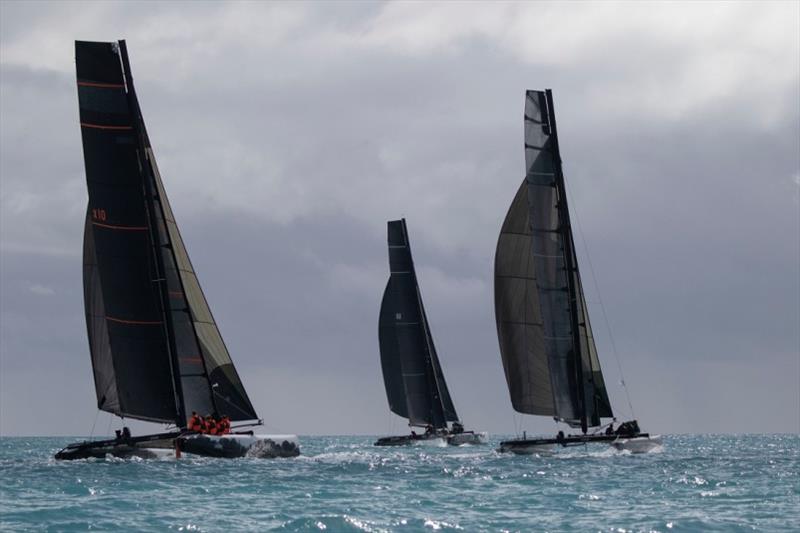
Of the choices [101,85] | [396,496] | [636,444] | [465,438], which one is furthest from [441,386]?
[396,496]

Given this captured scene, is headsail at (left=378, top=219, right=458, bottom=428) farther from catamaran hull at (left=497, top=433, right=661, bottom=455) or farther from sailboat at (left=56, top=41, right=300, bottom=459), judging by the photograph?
sailboat at (left=56, top=41, right=300, bottom=459)

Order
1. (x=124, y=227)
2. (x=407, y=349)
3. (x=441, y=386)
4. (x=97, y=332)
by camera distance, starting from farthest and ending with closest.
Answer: (x=441, y=386) < (x=407, y=349) < (x=97, y=332) < (x=124, y=227)

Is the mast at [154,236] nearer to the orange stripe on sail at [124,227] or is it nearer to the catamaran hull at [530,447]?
the orange stripe on sail at [124,227]

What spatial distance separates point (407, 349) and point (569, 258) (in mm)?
34022

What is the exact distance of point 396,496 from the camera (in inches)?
1591

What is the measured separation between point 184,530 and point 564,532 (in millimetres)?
7974

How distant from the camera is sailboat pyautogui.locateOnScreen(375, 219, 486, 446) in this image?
305ft

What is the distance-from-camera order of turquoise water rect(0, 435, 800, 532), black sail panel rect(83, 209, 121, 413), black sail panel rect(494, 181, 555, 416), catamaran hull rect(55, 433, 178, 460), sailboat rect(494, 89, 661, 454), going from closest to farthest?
turquoise water rect(0, 435, 800, 532) < catamaran hull rect(55, 433, 178, 460) < black sail panel rect(83, 209, 121, 413) < sailboat rect(494, 89, 661, 454) < black sail panel rect(494, 181, 555, 416)

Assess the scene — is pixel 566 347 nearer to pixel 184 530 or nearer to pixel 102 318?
pixel 102 318

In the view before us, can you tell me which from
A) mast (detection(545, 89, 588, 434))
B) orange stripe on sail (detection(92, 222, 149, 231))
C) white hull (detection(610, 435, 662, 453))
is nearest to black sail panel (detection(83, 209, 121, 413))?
orange stripe on sail (detection(92, 222, 149, 231))

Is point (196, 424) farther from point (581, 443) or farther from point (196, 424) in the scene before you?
point (581, 443)

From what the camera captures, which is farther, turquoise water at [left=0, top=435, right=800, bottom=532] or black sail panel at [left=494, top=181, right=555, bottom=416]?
black sail panel at [left=494, top=181, right=555, bottom=416]

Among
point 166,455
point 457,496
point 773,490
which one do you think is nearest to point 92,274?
point 166,455

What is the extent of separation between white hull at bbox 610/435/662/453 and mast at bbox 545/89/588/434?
2.30m
